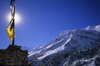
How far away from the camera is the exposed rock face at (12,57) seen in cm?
576

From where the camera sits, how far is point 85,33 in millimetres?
156000

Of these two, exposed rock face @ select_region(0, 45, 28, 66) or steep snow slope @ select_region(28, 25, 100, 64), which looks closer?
exposed rock face @ select_region(0, 45, 28, 66)

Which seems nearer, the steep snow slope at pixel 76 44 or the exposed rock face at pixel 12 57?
the exposed rock face at pixel 12 57

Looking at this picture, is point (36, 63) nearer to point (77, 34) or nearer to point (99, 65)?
point (99, 65)

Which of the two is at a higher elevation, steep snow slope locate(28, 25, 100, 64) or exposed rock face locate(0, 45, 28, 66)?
steep snow slope locate(28, 25, 100, 64)

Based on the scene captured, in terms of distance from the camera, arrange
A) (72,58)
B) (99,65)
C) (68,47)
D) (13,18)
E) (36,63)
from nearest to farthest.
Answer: (13,18) < (99,65) < (72,58) < (36,63) < (68,47)

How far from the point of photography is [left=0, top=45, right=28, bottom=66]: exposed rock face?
18.9 feet

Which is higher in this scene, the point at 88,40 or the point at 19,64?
the point at 88,40

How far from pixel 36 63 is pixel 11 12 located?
95720 mm

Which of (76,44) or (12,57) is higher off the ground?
(76,44)

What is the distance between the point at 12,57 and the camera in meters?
5.86

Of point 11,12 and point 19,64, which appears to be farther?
point 11,12

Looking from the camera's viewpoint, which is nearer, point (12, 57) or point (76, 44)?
point (12, 57)

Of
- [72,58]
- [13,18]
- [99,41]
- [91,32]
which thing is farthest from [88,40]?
[13,18]
